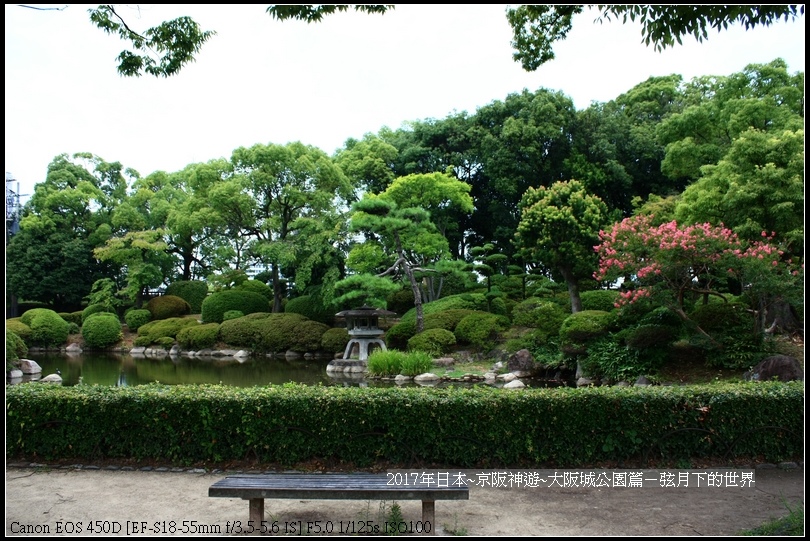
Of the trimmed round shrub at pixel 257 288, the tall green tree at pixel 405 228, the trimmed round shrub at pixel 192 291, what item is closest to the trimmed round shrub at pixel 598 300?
the tall green tree at pixel 405 228

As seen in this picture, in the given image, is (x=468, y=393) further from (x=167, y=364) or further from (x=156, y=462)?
(x=167, y=364)

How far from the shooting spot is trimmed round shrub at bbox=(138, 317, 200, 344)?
76.5ft

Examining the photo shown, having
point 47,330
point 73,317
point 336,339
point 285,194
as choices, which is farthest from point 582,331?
point 73,317

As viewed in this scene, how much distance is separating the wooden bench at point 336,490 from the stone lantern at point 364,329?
13.6 metres

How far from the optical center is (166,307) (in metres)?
25.9

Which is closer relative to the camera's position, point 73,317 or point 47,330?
point 47,330

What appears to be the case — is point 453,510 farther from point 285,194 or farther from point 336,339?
point 285,194

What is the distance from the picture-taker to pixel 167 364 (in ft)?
63.2

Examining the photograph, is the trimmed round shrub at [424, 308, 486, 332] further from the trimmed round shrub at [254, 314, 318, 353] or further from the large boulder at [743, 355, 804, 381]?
the large boulder at [743, 355, 804, 381]

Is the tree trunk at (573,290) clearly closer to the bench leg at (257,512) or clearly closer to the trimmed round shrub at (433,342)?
the trimmed round shrub at (433,342)

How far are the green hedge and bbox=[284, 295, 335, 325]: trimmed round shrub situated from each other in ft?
55.1

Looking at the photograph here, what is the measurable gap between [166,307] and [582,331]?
19146 mm

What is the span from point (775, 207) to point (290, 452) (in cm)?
959

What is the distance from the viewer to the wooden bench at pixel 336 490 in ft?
11.7
